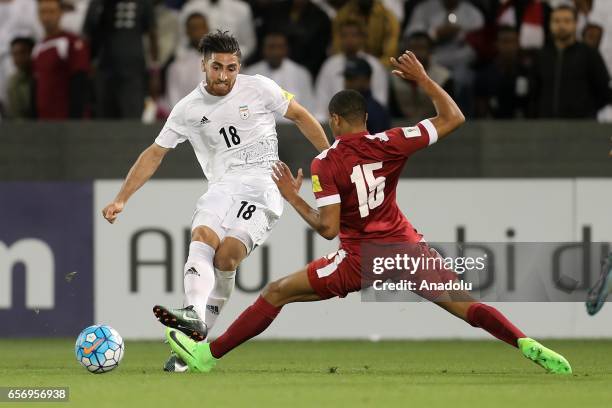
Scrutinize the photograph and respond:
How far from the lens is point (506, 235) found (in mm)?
13414

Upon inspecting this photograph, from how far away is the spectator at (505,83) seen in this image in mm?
14242

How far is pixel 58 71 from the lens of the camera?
14312mm

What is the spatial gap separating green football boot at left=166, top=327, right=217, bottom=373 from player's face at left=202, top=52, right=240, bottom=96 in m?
1.70

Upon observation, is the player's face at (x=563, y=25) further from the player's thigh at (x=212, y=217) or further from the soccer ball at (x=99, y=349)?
the soccer ball at (x=99, y=349)

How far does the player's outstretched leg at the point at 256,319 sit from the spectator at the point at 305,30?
6114mm

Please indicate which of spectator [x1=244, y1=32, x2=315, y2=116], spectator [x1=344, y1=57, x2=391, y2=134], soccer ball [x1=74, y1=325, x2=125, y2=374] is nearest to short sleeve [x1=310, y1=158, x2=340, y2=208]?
soccer ball [x1=74, y1=325, x2=125, y2=374]

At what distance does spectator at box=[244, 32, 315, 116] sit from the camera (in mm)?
14383

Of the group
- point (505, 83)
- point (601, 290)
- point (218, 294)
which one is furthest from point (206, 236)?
point (505, 83)

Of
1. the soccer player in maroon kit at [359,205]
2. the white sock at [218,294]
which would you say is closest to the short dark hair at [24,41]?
the white sock at [218,294]

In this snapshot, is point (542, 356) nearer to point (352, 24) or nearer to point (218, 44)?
point (218, 44)

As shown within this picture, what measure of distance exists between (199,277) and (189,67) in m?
5.87

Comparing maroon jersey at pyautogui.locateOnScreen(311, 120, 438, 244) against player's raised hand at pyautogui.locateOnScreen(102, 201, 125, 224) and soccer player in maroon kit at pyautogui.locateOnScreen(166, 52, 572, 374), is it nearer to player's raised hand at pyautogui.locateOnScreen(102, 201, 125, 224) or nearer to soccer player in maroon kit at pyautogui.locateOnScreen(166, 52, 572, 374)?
soccer player in maroon kit at pyautogui.locateOnScreen(166, 52, 572, 374)

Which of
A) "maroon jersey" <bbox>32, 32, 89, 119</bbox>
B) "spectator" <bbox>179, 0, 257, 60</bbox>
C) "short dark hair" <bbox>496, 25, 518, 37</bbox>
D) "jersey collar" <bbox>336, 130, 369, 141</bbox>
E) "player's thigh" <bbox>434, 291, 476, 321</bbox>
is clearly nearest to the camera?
"player's thigh" <bbox>434, 291, 476, 321</bbox>

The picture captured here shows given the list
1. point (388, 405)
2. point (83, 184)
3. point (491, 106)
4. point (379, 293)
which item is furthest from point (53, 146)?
point (388, 405)
